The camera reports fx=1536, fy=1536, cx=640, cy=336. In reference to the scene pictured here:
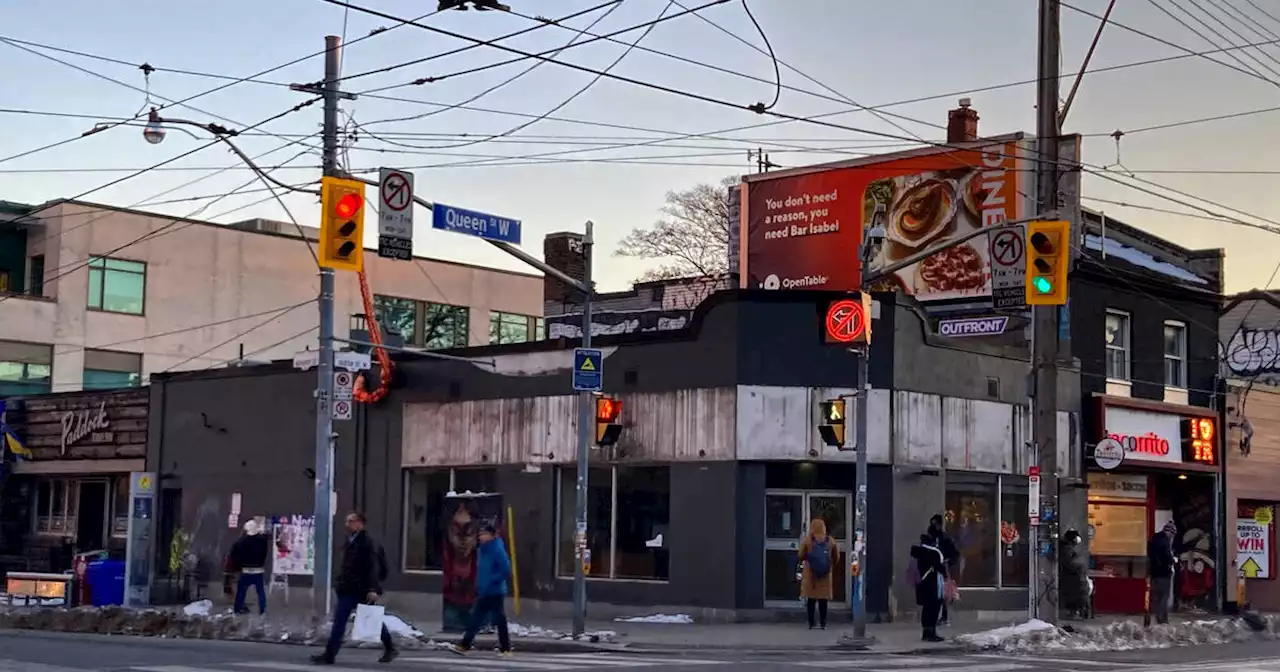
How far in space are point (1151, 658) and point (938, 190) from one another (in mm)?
15851

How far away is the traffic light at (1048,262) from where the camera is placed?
2117cm

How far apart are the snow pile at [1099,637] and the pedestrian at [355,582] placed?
9327mm

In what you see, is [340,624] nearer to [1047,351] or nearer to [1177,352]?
[1047,351]

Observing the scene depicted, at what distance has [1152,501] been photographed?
1352 inches

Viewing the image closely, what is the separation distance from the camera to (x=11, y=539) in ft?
135

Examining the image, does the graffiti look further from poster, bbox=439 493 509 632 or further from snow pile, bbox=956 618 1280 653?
poster, bbox=439 493 509 632

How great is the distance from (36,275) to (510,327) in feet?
60.6

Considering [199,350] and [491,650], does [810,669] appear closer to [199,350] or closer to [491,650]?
[491,650]

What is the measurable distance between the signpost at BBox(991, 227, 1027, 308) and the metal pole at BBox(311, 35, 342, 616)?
33.3ft

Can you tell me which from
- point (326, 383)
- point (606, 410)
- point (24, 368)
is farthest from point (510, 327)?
point (606, 410)

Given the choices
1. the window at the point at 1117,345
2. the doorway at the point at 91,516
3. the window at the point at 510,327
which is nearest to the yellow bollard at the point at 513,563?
the window at the point at 1117,345

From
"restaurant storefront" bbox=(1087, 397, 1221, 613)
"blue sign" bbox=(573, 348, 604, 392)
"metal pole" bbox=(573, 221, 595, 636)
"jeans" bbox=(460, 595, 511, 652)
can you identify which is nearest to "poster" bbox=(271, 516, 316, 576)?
"metal pole" bbox=(573, 221, 595, 636)

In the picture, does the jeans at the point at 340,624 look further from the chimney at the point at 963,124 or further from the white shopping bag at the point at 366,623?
the chimney at the point at 963,124

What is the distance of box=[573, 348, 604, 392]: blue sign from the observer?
23.1 meters
